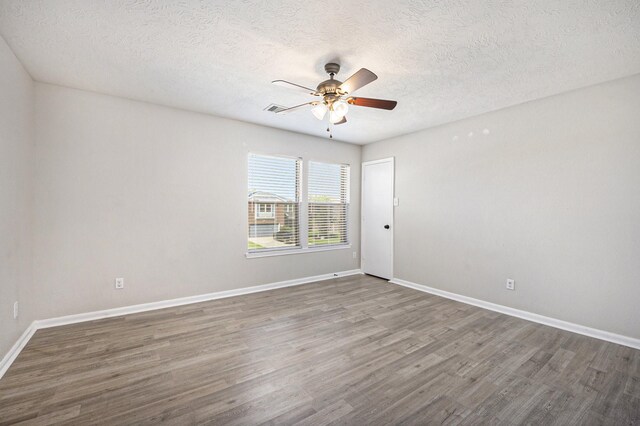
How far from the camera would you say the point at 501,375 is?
225 cm

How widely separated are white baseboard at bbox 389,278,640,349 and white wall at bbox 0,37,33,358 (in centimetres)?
481

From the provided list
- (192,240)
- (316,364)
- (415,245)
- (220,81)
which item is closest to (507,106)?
(415,245)

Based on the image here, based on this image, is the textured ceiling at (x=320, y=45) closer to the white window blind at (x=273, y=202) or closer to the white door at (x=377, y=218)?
the white window blind at (x=273, y=202)

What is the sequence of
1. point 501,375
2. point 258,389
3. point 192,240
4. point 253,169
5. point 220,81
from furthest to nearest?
point 253,169
point 192,240
point 220,81
point 501,375
point 258,389

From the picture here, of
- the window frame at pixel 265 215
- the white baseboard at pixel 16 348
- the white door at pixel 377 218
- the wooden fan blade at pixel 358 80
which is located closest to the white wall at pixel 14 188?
the white baseboard at pixel 16 348

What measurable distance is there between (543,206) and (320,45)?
3072 millimetres

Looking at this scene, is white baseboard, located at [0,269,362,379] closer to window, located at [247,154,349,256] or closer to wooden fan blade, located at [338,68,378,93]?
window, located at [247,154,349,256]

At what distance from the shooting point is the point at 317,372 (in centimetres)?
227

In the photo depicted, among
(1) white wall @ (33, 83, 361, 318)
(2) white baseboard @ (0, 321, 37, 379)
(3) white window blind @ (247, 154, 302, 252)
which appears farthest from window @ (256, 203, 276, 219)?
(2) white baseboard @ (0, 321, 37, 379)

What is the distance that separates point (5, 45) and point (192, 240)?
2484 millimetres

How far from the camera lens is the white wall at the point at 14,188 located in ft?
7.48

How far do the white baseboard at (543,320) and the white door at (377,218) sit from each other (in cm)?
83

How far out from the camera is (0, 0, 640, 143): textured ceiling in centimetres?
189

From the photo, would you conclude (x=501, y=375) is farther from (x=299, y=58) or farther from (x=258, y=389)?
(x=299, y=58)
